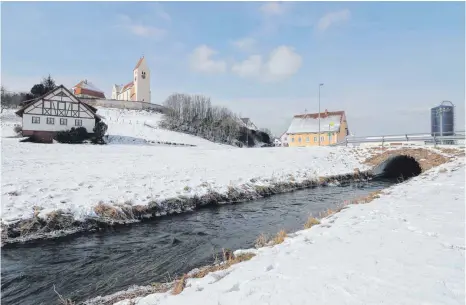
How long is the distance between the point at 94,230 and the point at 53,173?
25.4 feet

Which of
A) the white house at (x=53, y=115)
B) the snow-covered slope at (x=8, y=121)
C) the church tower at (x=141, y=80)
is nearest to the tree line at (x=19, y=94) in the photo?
the snow-covered slope at (x=8, y=121)

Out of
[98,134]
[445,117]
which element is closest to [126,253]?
[445,117]

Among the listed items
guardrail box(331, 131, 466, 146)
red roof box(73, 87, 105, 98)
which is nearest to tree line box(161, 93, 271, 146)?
red roof box(73, 87, 105, 98)

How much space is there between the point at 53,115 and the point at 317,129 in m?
52.3

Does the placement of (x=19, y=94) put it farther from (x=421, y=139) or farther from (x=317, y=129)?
(x=421, y=139)

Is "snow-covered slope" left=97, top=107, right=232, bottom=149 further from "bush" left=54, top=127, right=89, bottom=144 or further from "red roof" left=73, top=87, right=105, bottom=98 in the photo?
"red roof" left=73, top=87, right=105, bottom=98

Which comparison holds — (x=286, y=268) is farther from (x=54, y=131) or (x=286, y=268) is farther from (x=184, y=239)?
(x=54, y=131)

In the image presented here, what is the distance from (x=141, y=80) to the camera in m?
96.3

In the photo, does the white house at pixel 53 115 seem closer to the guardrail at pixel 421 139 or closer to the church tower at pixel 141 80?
the guardrail at pixel 421 139

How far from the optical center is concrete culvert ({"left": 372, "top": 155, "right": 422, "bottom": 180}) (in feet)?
89.4

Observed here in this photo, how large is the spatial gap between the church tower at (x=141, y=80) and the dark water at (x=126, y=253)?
299ft

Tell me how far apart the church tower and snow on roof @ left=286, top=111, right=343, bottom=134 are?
54.1 metres

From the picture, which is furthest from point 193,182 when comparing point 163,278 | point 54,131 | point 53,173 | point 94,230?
point 54,131

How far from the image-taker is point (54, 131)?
43.3 meters
